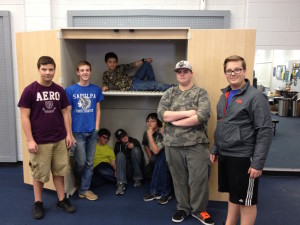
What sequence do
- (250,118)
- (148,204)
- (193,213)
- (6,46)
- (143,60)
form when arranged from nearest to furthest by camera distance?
(250,118) → (193,213) → (148,204) → (143,60) → (6,46)

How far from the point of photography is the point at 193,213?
2.63m

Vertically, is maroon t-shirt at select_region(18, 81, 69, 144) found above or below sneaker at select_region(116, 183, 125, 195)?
above

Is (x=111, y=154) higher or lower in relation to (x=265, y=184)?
higher

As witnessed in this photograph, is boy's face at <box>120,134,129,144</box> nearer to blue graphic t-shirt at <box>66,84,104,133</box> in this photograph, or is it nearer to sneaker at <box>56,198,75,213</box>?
blue graphic t-shirt at <box>66,84,104,133</box>

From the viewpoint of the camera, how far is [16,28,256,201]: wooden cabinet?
2.70 metres

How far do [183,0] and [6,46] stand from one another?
2.38 meters

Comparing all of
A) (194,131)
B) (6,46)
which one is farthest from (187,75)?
(6,46)

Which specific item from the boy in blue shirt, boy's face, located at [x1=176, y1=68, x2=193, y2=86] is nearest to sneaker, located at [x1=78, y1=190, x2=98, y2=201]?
the boy in blue shirt

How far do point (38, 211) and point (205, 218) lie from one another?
157 centimetres

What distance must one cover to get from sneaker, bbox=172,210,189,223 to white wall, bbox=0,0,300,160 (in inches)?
88.7

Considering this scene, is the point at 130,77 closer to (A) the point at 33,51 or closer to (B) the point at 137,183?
(A) the point at 33,51

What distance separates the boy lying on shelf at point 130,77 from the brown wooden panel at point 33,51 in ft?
2.10

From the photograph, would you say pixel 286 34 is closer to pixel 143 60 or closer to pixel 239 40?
pixel 239 40

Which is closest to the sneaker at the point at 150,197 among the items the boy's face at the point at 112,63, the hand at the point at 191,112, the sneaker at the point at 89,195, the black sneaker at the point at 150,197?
the black sneaker at the point at 150,197
